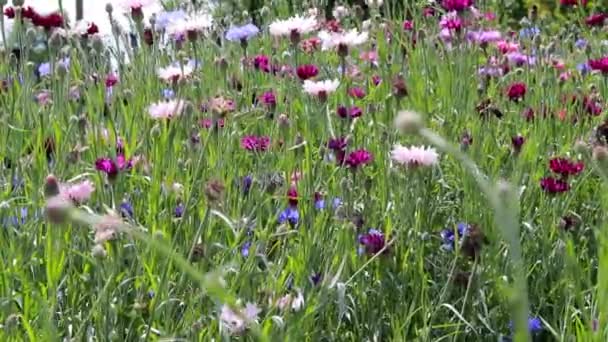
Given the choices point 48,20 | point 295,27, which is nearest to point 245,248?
point 295,27

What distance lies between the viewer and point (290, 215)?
192 centimetres

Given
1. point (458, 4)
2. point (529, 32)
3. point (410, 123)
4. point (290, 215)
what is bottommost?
point (529, 32)

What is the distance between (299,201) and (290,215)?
5cm

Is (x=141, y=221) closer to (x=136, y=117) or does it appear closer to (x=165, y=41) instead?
(x=136, y=117)

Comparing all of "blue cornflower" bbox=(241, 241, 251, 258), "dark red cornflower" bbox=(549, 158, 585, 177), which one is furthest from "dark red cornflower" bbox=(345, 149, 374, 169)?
"dark red cornflower" bbox=(549, 158, 585, 177)

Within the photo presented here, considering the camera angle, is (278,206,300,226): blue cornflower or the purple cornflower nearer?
the purple cornflower

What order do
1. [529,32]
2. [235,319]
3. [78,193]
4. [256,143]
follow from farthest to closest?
[529,32]
[256,143]
[78,193]
[235,319]

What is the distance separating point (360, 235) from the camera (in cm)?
177

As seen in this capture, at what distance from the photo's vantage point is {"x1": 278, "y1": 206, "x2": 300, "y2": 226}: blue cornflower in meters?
1.92

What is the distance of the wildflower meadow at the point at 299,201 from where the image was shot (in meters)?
1.52

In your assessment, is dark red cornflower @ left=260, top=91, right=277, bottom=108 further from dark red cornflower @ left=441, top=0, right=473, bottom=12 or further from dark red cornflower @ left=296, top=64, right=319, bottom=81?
dark red cornflower @ left=441, top=0, right=473, bottom=12

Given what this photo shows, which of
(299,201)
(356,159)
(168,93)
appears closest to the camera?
(356,159)

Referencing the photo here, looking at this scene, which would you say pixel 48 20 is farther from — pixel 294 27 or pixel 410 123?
pixel 410 123

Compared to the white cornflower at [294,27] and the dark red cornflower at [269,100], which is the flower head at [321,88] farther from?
the dark red cornflower at [269,100]
